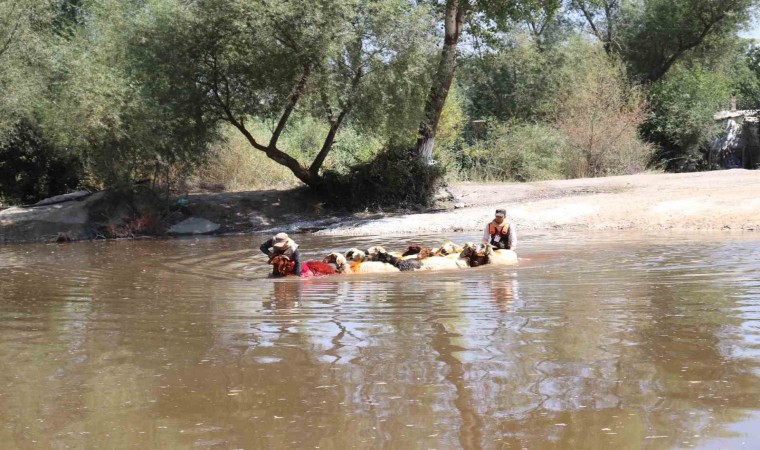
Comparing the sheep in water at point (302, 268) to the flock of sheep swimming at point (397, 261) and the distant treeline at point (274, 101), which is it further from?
the distant treeline at point (274, 101)

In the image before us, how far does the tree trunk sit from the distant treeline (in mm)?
48

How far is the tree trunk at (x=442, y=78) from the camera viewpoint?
24609 mm

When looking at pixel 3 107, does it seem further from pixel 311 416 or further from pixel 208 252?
pixel 311 416

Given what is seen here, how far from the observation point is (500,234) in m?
14.4

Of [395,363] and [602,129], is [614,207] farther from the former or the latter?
[395,363]

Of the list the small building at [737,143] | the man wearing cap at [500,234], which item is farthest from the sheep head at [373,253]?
the small building at [737,143]

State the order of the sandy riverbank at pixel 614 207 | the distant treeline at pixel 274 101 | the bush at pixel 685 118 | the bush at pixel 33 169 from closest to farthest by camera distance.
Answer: the sandy riverbank at pixel 614 207
the distant treeline at pixel 274 101
the bush at pixel 33 169
the bush at pixel 685 118

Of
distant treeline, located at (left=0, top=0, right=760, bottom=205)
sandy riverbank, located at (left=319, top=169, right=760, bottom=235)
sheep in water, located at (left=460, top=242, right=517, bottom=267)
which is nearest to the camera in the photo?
sheep in water, located at (left=460, top=242, right=517, bottom=267)

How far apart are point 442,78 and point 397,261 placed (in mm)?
12612

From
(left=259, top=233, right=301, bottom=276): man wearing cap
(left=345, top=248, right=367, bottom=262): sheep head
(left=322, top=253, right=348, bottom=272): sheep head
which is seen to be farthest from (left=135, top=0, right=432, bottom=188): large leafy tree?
(left=259, top=233, right=301, bottom=276): man wearing cap

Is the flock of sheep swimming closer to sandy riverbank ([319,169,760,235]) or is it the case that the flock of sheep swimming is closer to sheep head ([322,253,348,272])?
sheep head ([322,253,348,272])

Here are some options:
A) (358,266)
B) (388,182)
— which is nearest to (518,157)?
(388,182)

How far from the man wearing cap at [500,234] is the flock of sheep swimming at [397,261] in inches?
23.0

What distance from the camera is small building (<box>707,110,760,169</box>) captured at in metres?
36.3
